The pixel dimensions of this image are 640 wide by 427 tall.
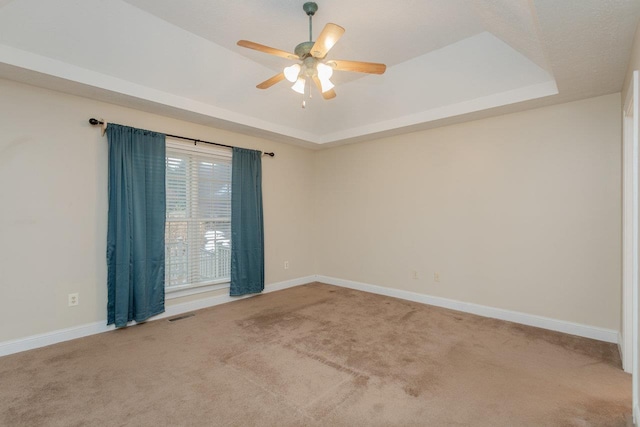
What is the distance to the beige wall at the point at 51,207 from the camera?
2.80m

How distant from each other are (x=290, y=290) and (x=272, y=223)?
1.14 metres

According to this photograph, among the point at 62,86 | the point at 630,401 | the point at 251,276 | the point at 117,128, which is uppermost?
the point at 62,86

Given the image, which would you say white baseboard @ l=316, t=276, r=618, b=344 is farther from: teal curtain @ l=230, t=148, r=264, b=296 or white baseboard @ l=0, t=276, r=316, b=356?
white baseboard @ l=0, t=276, r=316, b=356

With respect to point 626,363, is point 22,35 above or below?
above

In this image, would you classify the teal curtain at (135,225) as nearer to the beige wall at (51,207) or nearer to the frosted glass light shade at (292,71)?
the beige wall at (51,207)

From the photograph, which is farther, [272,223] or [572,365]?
[272,223]

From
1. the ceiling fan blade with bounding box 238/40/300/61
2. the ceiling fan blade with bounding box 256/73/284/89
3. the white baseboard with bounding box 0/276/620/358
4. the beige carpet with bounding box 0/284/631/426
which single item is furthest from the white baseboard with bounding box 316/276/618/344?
the ceiling fan blade with bounding box 238/40/300/61

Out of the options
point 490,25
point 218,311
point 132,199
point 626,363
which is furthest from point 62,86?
point 626,363

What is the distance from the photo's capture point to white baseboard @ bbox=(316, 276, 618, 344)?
309 cm

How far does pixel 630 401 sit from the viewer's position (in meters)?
2.04

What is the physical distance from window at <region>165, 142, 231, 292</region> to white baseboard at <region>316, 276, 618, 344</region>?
2.35 m

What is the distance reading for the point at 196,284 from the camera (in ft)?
13.5

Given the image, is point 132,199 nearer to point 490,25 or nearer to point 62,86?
point 62,86

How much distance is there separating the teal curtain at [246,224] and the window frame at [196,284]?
0.14 meters
